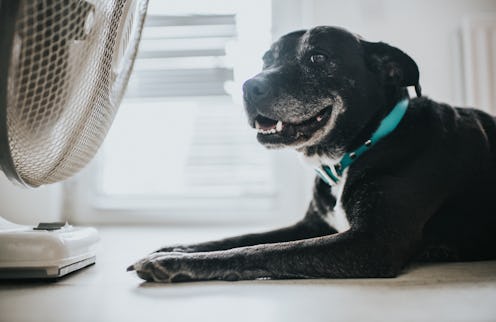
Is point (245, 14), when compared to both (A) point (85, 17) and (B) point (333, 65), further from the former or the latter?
(A) point (85, 17)

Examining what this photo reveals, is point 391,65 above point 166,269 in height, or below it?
above

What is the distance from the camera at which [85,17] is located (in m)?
0.70

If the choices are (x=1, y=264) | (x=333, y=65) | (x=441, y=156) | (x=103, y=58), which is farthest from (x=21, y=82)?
(x=441, y=156)

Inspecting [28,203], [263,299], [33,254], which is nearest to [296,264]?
[263,299]

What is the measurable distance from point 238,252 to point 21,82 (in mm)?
573

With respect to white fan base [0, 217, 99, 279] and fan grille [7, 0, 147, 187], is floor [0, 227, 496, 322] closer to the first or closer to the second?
white fan base [0, 217, 99, 279]

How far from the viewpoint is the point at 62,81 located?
27.5 inches

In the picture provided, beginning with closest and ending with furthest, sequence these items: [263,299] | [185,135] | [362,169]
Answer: [263,299], [362,169], [185,135]

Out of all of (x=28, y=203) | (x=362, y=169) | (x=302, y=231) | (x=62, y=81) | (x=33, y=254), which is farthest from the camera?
(x=28, y=203)

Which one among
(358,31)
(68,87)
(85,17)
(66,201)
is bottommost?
(66,201)

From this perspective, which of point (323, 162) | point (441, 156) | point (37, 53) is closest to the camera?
point (37, 53)

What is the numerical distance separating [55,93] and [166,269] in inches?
18.2

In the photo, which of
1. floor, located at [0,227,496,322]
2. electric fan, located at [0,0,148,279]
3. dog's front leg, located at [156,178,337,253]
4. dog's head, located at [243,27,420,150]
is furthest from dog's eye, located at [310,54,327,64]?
floor, located at [0,227,496,322]

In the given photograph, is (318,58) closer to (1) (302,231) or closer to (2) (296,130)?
(2) (296,130)
